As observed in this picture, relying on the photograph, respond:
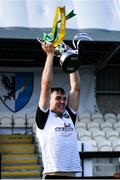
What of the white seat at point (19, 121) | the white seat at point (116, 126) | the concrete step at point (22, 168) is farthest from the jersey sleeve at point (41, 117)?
the white seat at point (19, 121)

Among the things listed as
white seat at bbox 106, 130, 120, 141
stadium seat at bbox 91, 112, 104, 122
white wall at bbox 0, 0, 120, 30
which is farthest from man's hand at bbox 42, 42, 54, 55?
stadium seat at bbox 91, 112, 104, 122

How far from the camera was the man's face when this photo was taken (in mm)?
3633

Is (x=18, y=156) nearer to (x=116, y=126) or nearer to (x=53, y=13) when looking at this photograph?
(x=116, y=126)

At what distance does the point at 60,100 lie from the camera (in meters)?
3.64

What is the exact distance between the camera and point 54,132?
11.7ft

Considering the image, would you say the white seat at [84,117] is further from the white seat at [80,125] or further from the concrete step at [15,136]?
the concrete step at [15,136]

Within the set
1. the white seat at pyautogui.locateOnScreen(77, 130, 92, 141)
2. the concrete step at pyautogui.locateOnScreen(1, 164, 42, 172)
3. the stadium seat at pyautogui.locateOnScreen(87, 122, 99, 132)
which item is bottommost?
the concrete step at pyautogui.locateOnScreen(1, 164, 42, 172)

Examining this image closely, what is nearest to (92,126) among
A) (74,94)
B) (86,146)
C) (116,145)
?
(116,145)

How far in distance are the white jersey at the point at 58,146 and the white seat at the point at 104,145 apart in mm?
6096

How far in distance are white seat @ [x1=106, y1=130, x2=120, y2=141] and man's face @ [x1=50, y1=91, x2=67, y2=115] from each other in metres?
7.28

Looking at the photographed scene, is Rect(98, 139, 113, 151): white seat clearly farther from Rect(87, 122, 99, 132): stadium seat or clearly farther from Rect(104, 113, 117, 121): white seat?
Rect(104, 113, 117, 121): white seat

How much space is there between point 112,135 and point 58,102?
7691mm

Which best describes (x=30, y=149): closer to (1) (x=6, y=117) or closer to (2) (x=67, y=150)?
(1) (x=6, y=117)

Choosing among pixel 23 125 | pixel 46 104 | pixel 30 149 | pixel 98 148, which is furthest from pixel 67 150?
pixel 23 125
